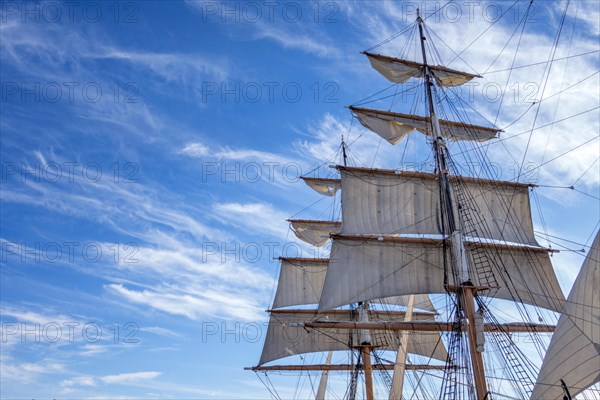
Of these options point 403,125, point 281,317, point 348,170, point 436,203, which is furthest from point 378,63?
point 281,317

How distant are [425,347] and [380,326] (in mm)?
16387

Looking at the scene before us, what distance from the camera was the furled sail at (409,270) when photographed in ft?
121

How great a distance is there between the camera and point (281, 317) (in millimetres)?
52156

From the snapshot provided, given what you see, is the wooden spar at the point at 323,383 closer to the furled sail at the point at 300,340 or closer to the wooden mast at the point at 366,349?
the furled sail at the point at 300,340

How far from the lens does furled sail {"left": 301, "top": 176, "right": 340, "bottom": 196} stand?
179 ft

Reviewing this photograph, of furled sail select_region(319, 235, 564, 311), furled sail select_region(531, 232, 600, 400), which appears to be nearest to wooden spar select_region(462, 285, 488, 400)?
furled sail select_region(319, 235, 564, 311)

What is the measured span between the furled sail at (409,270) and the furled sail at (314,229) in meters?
16.7

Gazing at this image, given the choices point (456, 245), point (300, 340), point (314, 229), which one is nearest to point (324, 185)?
point (314, 229)

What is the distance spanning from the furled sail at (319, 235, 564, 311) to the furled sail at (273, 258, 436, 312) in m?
15.2

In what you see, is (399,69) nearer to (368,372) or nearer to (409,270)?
(409,270)

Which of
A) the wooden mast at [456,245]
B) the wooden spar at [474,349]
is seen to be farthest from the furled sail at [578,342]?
the wooden mast at [456,245]

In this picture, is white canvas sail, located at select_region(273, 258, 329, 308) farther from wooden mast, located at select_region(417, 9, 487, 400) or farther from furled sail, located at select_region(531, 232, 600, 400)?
furled sail, located at select_region(531, 232, 600, 400)

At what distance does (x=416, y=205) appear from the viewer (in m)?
38.2

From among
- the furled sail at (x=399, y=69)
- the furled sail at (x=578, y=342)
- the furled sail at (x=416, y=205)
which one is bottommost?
the furled sail at (x=578, y=342)
